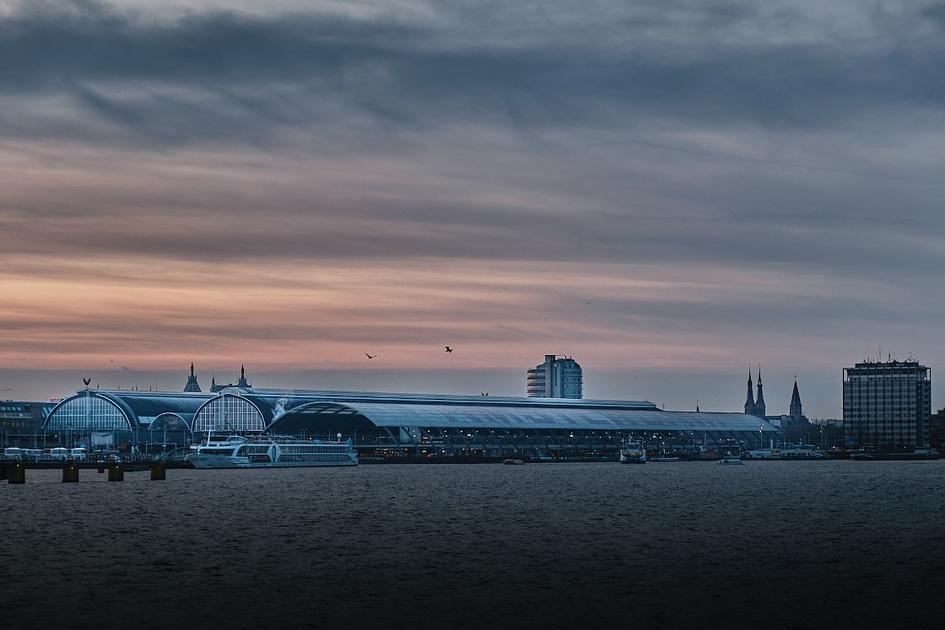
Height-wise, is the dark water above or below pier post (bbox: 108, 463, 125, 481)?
above

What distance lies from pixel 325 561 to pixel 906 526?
166 feet

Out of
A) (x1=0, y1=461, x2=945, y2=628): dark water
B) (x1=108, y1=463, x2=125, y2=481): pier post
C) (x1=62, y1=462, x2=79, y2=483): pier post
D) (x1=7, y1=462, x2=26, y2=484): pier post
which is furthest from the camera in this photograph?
(x1=108, y1=463, x2=125, y2=481): pier post

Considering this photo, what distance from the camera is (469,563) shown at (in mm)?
79938

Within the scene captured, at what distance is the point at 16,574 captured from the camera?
7431 centimetres

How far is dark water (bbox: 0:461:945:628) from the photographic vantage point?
60156 millimetres

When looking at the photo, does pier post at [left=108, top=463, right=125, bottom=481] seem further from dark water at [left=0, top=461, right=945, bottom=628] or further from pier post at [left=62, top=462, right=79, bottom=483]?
dark water at [left=0, top=461, right=945, bottom=628]

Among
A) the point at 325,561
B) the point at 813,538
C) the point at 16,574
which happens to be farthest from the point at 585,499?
the point at 16,574

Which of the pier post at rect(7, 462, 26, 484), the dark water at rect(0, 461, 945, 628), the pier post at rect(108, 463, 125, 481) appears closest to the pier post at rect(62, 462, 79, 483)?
the pier post at rect(108, 463, 125, 481)

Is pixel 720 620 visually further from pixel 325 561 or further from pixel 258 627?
pixel 325 561

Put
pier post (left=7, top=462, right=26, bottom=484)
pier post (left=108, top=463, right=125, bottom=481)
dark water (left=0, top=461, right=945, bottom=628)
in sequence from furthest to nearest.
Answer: pier post (left=108, top=463, right=125, bottom=481) < pier post (left=7, top=462, right=26, bottom=484) < dark water (left=0, top=461, right=945, bottom=628)

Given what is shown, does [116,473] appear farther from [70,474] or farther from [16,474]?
[16,474]

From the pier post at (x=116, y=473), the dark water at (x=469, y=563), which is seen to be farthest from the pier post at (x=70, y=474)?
the dark water at (x=469, y=563)

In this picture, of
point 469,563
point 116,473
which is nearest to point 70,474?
point 116,473

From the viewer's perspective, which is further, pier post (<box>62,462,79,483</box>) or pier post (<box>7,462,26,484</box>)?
pier post (<box>62,462,79,483</box>)
